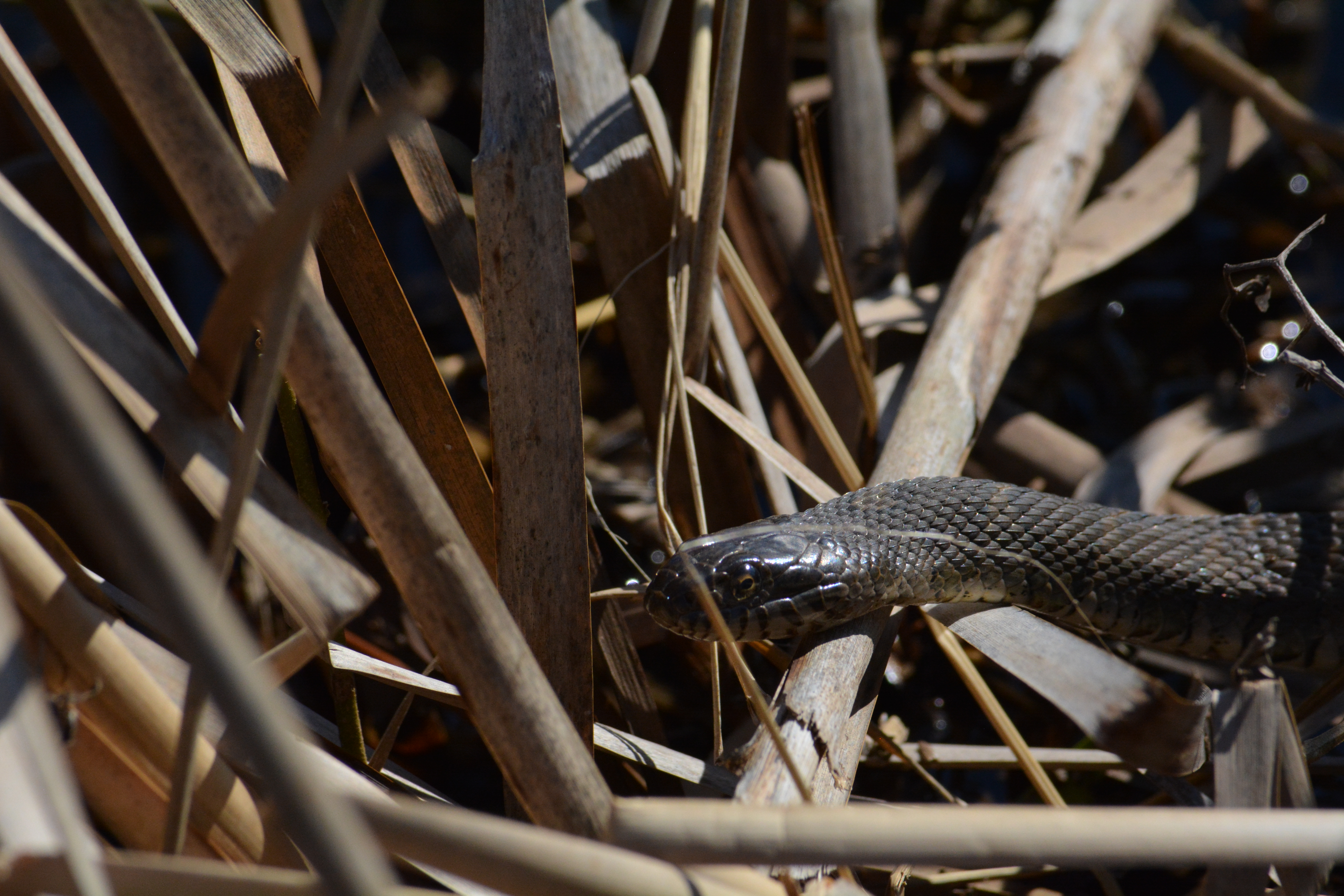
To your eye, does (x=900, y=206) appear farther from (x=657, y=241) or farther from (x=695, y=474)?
(x=695, y=474)

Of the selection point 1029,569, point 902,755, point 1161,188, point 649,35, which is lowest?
point 902,755

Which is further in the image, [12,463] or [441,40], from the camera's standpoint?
[441,40]

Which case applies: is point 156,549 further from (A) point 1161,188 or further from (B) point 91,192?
(A) point 1161,188

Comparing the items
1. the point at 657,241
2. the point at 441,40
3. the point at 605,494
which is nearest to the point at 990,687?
the point at 605,494

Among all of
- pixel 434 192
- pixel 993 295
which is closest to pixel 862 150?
pixel 993 295

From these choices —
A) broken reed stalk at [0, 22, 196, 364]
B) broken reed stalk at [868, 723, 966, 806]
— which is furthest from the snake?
broken reed stalk at [0, 22, 196, 364]

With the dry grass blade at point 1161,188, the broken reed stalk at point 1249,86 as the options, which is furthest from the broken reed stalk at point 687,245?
the broken reed stalk at point 1249,86

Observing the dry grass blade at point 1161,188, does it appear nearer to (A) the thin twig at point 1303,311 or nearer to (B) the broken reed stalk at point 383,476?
(A) the thin twig at point 1303,311
